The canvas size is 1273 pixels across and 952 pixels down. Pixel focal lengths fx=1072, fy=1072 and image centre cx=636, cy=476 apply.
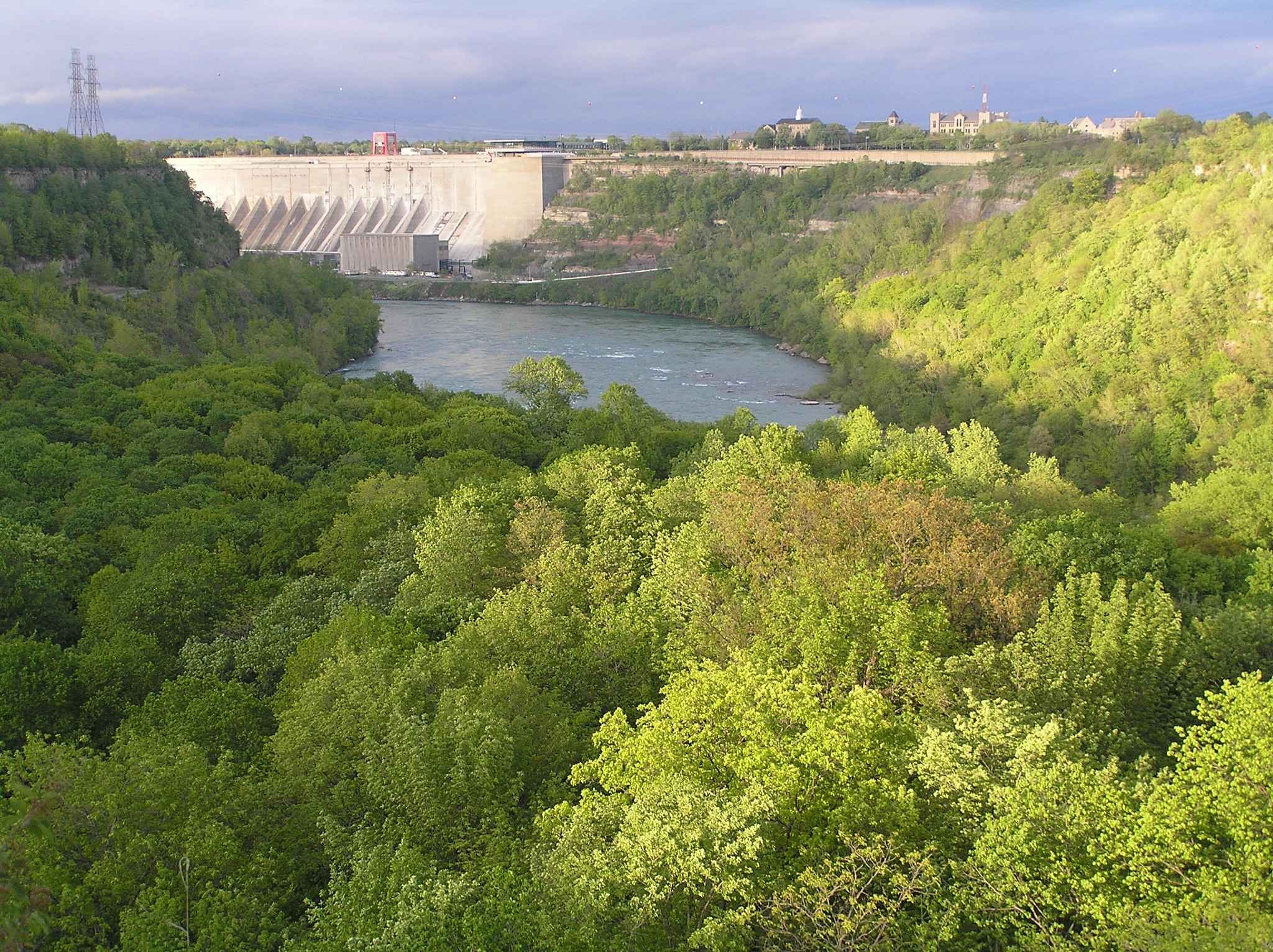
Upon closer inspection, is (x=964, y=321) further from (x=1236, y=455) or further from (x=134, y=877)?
(x=134, y=877)

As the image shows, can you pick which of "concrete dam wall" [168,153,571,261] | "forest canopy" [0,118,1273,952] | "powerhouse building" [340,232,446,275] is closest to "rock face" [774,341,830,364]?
"forest canopy" [0,118,1273,952]

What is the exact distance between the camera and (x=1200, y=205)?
4294 centimetres

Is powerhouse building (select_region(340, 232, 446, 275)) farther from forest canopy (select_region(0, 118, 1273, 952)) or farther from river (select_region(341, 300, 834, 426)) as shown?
forest canopy (select_region(0, 118, 1273, 952))

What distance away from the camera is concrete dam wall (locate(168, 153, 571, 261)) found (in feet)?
323

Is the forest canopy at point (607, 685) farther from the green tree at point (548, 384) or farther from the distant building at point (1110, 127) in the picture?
the distant building at point (1110, 127)

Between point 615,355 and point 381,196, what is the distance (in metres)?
55.6

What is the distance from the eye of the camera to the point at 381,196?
104125 millimetres

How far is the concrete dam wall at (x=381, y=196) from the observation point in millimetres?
98500

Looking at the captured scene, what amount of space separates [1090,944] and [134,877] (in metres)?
7.25

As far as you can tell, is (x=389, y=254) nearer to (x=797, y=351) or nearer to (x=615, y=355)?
(x=615, y=355)

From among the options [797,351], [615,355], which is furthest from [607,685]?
[797,351]

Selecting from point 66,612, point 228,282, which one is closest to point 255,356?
point 228,282

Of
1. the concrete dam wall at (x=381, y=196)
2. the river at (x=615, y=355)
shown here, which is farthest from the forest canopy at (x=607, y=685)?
the concrete dam wall at (x=381, y=196)

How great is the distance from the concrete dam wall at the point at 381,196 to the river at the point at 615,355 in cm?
2133
